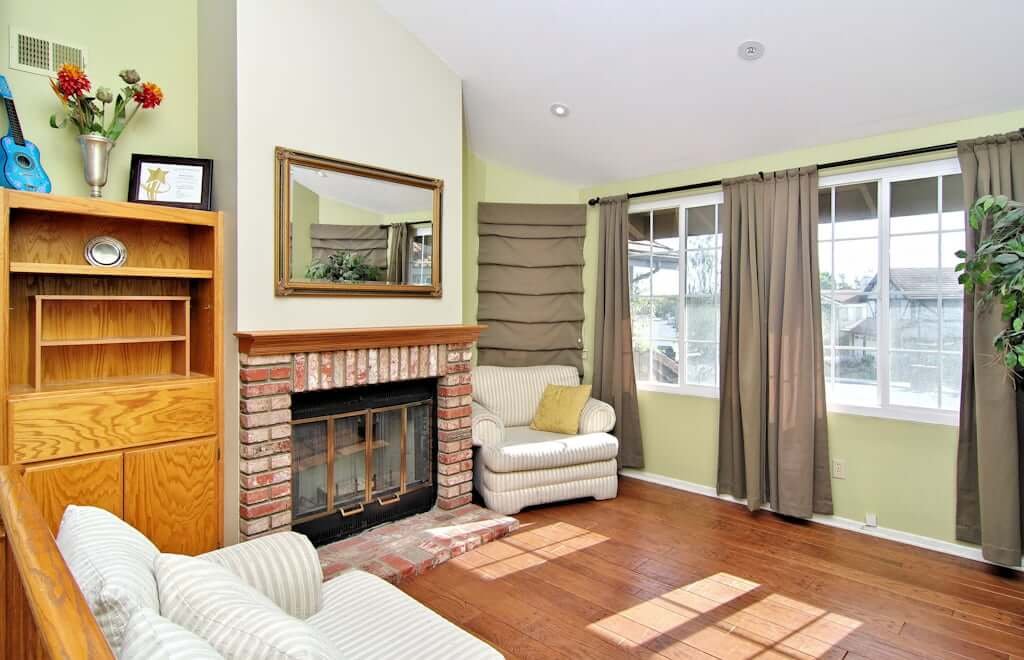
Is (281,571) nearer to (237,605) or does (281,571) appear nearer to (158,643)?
(237,605)

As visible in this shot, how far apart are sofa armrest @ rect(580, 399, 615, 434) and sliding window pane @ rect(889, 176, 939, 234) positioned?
2.12 metres

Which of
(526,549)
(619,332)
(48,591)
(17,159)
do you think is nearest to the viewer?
(48,591)

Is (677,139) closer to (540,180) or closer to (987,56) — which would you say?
(540,180)

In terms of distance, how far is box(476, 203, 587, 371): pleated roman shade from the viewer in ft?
15.3

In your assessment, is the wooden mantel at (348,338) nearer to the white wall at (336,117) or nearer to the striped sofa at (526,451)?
the white wall at (336,117)

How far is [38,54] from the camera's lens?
2.53 meters

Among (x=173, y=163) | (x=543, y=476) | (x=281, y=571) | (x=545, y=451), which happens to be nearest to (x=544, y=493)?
(x=543, y=476)

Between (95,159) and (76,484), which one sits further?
(95,159)

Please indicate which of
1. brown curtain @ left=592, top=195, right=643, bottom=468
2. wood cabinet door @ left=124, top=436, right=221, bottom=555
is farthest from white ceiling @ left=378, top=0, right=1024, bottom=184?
wood cabinet door @ left=124, top=436, right=221, bottom=555

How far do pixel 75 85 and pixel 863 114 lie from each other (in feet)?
12.9

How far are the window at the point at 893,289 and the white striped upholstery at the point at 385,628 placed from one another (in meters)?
2.99

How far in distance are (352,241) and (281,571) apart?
1863mm

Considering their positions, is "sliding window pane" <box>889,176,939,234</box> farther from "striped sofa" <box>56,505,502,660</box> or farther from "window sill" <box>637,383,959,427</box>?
"striped sofa" <box>56,505,502,660</box>

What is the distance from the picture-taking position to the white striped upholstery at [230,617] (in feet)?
3.37
